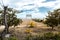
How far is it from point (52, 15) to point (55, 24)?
129 centimetres

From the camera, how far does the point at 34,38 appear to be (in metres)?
20.9

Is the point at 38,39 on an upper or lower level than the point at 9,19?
lower

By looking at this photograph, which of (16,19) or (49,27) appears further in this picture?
(49,27)

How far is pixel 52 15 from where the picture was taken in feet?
99.5

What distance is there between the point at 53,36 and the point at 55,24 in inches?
347

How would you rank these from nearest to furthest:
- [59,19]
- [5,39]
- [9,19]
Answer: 1. [5,39]
2. [9,19]
3. [59,19]

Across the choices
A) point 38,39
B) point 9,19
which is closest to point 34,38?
point 38,39

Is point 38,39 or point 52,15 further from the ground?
point 52,15

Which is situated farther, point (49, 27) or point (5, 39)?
point (49, 27)

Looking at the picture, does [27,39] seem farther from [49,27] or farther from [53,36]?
[49,27]

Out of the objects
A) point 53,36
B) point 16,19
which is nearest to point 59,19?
point 16,19

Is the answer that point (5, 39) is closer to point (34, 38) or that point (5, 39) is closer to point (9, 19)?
point (34, 38)

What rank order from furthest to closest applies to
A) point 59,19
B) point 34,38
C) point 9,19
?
1. point 59,19
2. point 9,19
3. point 34,38

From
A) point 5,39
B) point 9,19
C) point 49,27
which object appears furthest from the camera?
point 49,27
